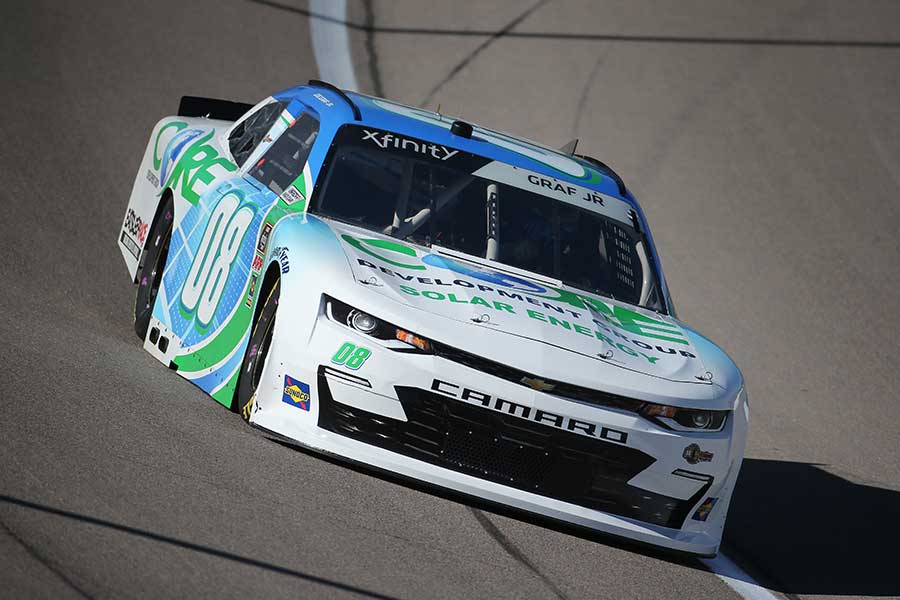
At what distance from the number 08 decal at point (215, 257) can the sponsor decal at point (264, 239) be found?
223 mm

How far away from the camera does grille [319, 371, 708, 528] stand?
5.69 meters

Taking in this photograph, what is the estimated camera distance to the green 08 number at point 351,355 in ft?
18.7

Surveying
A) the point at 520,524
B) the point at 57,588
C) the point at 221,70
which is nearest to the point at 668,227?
the point at 221,70

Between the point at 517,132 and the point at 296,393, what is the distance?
9611mm

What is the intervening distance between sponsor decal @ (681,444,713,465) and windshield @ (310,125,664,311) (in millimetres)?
1331

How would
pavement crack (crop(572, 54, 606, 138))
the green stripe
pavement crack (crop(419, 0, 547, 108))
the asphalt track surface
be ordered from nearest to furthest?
the asphalt track surface → the green stripe → pavement crack (crop(572, 54, 606, 138)) → pavement crack (crop(419, 0, 547, 108))

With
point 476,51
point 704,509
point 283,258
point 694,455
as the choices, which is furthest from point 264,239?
point 476,51

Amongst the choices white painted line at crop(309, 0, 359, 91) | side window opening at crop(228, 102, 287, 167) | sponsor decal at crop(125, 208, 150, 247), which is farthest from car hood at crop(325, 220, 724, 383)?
white painted line at crop(309, 0, 359, 91)

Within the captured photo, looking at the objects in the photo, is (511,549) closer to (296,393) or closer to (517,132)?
(296,393)

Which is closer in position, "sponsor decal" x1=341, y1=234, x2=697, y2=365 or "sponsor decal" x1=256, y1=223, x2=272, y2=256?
"sponsor decal" x1=341, y1=234, x2=697, y2=365

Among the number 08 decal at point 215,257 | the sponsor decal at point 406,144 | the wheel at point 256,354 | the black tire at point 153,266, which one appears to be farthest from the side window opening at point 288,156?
the wheel at point 256,354

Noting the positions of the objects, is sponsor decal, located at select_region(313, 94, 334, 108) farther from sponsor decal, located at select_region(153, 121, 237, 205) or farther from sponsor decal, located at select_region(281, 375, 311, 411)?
sponsor decal, located at select_region(281, 375, 311, 411)

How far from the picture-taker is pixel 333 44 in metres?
16.9

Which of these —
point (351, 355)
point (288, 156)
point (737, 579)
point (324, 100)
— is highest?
point (324, 100)
